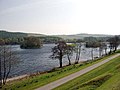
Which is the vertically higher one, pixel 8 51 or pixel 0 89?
pixel 8 51

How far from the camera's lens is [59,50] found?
7825 centimetres

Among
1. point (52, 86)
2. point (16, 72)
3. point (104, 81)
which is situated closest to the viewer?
point (104, 81)

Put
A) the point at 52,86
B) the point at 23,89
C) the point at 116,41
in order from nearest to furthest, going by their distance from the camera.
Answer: the point at 52,86, the point at 23,89, the point at 116,41

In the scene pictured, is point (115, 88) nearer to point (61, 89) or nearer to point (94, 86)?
point (94, 86)

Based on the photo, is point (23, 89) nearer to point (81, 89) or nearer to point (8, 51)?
point (81, 89)

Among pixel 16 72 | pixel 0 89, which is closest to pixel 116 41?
pixel 16 72

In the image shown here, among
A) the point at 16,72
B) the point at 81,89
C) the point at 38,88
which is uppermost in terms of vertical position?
the point at 81,89

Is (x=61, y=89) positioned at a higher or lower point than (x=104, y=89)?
lower

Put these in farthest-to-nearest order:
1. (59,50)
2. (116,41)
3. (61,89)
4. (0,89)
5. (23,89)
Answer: (116,41)
(59,50)
(0,89)
(23,89)
(61,89)

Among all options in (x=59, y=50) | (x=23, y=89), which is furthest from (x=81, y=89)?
(x=59, y=50)

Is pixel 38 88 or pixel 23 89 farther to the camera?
pixel 23 89

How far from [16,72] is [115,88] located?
2009 inches

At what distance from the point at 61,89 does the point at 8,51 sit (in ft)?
82.2

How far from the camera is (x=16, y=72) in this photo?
220 feet
